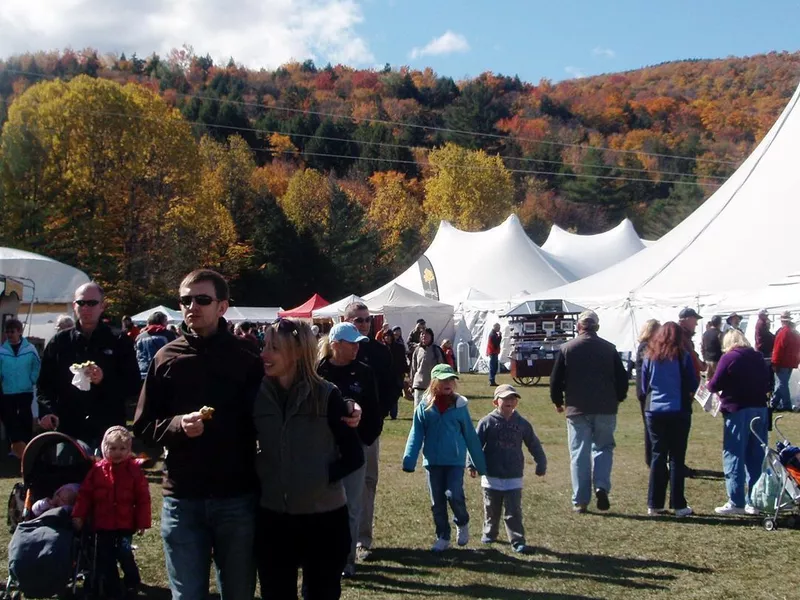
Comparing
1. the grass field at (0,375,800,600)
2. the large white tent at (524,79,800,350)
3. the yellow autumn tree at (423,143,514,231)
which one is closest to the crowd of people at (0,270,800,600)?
the grass field at (0,375,800,600)

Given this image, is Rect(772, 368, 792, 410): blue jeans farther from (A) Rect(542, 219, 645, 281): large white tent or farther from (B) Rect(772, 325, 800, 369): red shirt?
(A) Rect(542, 219, 645, 281): large white tent

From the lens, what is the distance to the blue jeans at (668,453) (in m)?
8.28

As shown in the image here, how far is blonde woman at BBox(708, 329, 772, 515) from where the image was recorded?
8234mm

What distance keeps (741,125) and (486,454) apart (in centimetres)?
10294

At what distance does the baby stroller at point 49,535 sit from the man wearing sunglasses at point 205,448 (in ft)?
5.96

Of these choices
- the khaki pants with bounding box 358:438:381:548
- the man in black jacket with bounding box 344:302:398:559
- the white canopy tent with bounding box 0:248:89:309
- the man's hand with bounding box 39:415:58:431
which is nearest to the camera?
the man's hand with bounding box 39:415:58:431

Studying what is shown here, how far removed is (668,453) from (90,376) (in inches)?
205

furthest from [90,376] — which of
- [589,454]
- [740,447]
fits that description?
[740,447]

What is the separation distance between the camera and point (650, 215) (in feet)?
268

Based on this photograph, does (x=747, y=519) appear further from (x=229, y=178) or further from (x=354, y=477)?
(x=229, y=178)

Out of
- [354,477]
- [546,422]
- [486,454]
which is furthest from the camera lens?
[546,422]

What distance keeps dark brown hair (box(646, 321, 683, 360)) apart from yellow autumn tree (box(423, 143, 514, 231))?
68782 millimetres

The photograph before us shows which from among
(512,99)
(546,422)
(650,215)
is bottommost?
(546,422)

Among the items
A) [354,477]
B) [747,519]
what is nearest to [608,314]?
[747,519]
